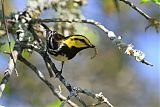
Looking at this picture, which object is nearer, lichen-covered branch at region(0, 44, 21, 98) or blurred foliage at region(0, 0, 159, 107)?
lichen-covered branch at region(0, 44, 21, 98)

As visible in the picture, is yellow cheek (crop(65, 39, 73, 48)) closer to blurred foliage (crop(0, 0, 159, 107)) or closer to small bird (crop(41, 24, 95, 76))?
small bird (crop(41, 24, 95, 76))

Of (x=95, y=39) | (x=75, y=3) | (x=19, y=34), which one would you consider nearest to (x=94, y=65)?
(x=95, y=39)

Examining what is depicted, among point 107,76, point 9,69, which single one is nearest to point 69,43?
point 9,69

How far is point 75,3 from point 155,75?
318 cm

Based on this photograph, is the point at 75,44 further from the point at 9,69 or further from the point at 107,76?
the point at 107,76

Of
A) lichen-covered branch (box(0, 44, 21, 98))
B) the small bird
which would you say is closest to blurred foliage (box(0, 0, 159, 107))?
lichen-covered branch (box(0, 44, 21, 98))

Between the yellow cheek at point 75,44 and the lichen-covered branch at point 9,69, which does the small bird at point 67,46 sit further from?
the lichen-covered branch at point 9,69

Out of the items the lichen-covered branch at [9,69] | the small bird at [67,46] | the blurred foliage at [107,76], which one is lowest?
the lichen-covered branch at [9,69]

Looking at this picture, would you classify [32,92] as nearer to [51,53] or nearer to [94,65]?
A: [94,65]

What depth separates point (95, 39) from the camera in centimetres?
295

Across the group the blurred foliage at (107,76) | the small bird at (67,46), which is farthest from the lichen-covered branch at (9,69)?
the blurred foliage at (107,76)

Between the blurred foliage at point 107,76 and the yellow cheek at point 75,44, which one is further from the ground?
the blurred foliage at point 107,76

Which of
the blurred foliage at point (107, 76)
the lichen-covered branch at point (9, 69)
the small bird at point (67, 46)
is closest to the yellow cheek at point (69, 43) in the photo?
the small bird at point (67, 46)

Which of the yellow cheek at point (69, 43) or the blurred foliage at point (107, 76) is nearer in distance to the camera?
the yellow cheek at point (69, 43)
